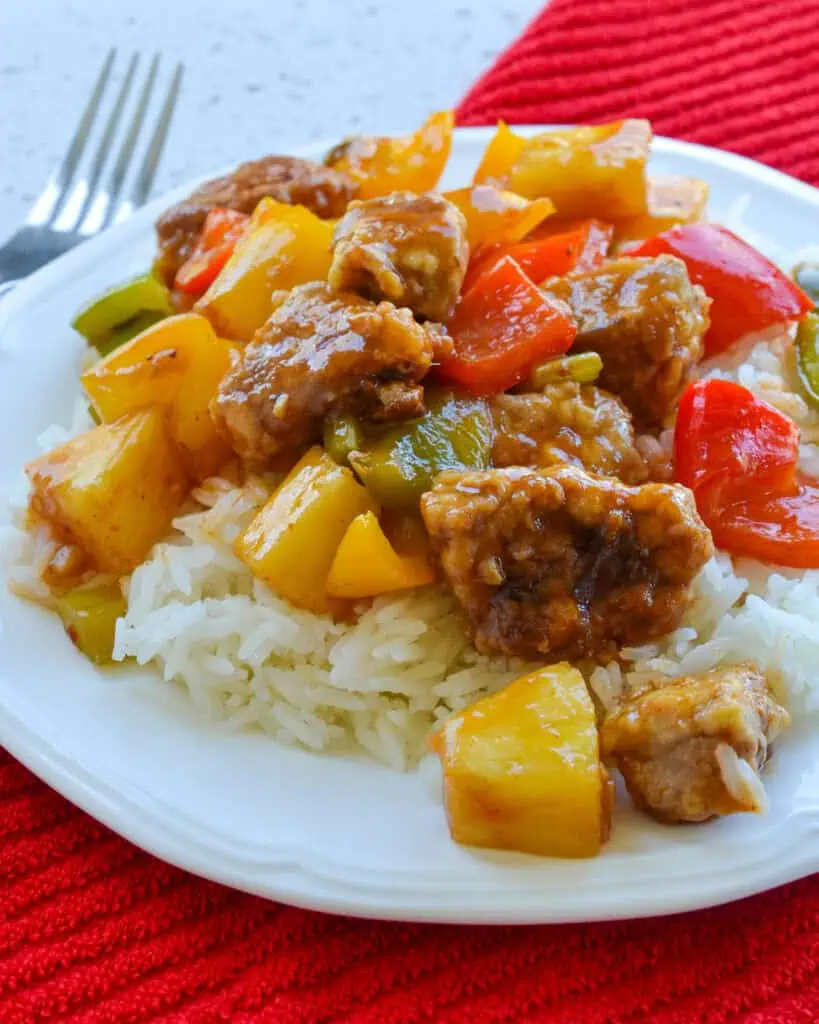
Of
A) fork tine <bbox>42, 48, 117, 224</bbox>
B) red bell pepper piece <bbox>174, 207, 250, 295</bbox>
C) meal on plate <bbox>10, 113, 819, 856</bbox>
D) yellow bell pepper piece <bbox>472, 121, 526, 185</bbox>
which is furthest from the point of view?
fork tine <bbox>42, 48, 117, 224</bbox>

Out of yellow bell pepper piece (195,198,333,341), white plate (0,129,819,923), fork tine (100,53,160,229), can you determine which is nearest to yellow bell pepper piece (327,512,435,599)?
white plate (0,129,819,923)

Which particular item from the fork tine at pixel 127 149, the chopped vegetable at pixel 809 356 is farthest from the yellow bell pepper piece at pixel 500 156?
the fork tine at pixel 127 149

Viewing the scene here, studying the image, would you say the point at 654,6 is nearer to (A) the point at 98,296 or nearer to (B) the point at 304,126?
(B) the point at 304,126

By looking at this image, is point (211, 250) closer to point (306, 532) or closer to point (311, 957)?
point (306, 532)

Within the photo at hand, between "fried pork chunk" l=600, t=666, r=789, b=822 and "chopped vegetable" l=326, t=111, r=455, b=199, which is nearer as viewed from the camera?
"fried pork chunk" l=600, t=666, r=789, b=822

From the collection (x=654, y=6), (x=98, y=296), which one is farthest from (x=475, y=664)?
(x=654, y=6)

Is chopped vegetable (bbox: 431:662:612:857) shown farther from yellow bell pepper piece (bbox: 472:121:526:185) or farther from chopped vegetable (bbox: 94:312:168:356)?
yellow bell pepper piece (bbox: 472:121:526:185)

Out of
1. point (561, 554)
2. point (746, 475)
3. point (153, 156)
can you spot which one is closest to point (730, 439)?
point (746, 475)
